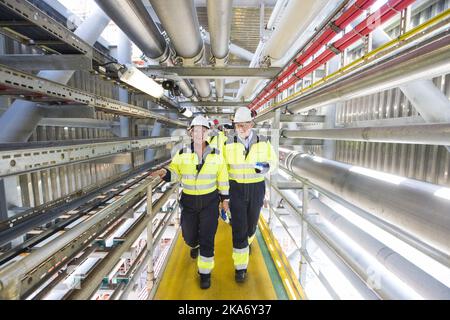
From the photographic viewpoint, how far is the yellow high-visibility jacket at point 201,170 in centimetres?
220

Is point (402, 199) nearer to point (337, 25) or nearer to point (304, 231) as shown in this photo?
point (304, 231)

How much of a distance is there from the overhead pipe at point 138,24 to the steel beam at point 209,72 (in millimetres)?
197

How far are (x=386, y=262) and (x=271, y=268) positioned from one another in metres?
1.08

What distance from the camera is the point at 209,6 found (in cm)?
188

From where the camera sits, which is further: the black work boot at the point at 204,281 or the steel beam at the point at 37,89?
the black work boot at the point at 204,281

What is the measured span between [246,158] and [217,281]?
1.28 metres

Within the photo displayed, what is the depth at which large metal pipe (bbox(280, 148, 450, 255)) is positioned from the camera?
53.9 inches

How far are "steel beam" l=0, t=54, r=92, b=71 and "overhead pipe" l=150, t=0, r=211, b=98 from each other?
0.69 metres

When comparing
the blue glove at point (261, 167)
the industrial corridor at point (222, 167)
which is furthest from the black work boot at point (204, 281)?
the blue glove at point (261, 167)

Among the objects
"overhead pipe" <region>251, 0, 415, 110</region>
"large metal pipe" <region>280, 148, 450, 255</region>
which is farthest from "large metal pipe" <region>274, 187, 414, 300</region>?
"overhead pipe" <region>251, 0, 415, 110</region>

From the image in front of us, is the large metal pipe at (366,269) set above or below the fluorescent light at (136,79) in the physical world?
below

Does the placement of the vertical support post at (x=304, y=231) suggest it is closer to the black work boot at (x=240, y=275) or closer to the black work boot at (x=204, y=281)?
the black work boot at (x=240, y=275)

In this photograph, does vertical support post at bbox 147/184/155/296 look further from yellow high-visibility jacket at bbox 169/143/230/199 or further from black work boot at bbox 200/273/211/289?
black work boot at bbox 200/273/211/289
